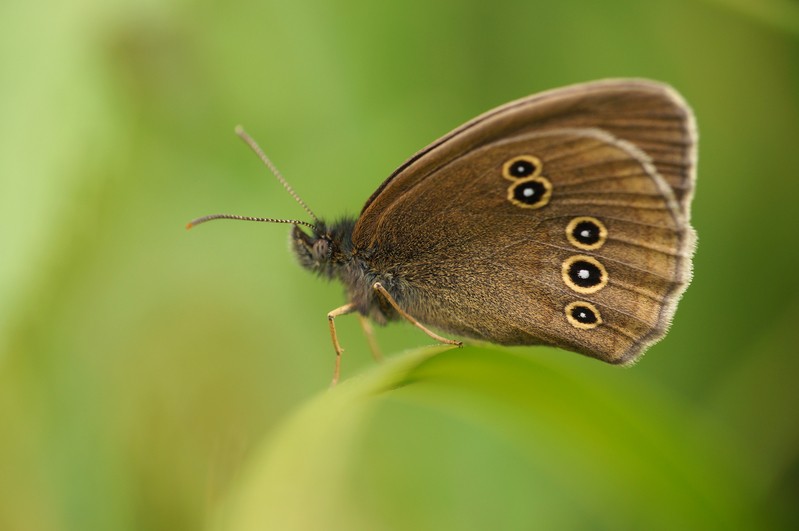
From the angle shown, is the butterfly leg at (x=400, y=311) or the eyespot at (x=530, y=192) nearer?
the eyespot at (x=530, y=192)

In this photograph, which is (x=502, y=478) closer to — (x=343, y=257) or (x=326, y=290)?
(x=343, y=257)

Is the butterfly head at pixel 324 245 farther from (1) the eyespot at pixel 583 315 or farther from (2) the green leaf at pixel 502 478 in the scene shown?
(1) the eyespot at pixel 583 315

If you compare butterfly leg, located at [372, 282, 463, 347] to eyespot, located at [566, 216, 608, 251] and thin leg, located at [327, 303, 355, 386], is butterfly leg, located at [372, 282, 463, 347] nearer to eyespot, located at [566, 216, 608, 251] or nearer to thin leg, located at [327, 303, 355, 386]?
thin leg, located at [327, 303, 355, 386]

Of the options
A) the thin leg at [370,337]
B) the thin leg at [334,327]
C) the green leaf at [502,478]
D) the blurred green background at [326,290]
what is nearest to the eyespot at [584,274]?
the blurred green background at [326,290]

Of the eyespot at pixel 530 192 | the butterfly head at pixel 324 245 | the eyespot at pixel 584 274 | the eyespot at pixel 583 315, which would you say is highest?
the butterfly head at pixel 324 245

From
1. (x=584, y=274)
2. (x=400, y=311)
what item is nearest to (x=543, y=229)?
(x=584, y=274)

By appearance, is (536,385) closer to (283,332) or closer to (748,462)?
(748,462)

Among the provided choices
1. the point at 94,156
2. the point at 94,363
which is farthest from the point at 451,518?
the point at 94,156
